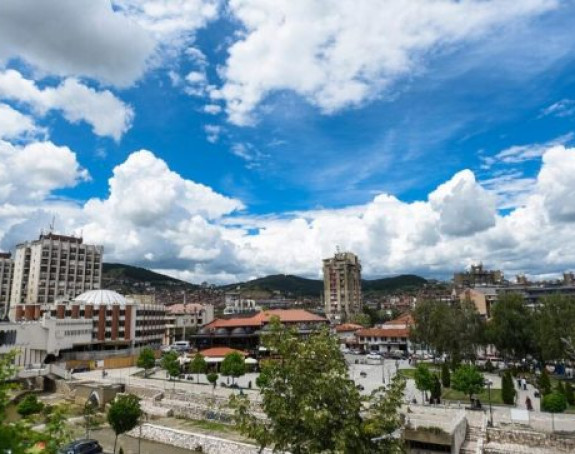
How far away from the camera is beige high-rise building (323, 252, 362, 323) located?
177 m

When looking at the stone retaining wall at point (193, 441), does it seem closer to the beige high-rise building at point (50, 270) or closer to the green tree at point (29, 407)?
the green tree at point (29, 407)

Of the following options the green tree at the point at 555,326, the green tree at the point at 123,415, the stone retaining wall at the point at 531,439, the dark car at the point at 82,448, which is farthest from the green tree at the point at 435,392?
the dark car at the point at 82,448

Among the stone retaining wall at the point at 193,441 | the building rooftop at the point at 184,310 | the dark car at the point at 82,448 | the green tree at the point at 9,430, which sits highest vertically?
the building rooftop at the point at 184,310

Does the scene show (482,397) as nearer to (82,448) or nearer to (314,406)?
(82,448)

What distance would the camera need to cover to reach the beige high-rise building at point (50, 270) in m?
128

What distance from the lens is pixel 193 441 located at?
37031 millimetres

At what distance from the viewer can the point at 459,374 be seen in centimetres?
3634

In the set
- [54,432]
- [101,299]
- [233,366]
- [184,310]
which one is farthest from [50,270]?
[54,432]

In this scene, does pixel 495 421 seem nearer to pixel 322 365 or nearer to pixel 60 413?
pixel 322 365

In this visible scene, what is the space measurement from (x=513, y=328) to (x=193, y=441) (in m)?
45.5

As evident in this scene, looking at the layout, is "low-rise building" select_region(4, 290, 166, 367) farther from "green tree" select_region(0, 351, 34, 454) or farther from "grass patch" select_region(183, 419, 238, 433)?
"green tree" select_region(0, 351, 34, 454)

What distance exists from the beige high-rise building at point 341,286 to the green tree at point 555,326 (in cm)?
11859

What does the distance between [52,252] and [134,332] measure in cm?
5196

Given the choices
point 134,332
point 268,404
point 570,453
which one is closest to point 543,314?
point 570,453
